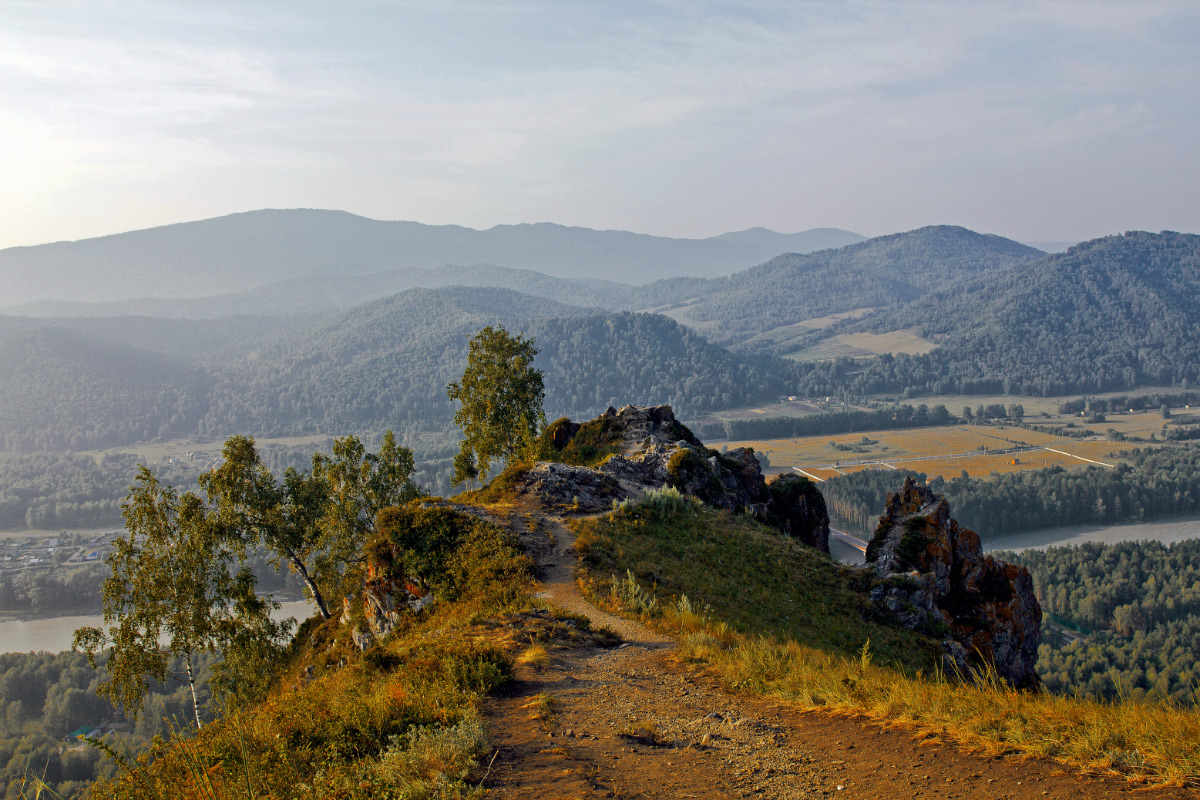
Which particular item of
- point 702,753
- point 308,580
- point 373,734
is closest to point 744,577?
point 702,753

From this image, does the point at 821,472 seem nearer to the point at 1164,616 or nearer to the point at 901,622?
the point at 1164,616

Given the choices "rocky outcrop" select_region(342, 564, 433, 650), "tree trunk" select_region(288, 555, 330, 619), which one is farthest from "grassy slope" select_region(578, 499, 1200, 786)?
"tree trunk" select_region(288, 555, 330, 619)

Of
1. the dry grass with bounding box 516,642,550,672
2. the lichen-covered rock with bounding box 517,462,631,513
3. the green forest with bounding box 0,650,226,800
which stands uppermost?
the lichen-covered rock with bounding box 517,462,631,513

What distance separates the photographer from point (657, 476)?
30.8 meters

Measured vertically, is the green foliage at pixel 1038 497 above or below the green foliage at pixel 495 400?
below

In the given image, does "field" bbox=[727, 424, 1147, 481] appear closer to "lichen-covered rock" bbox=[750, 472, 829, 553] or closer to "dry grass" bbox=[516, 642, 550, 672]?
"lichen-covered rock" bbox=[750, 472, 829, 553]

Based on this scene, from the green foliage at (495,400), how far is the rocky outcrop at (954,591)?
18908 mm

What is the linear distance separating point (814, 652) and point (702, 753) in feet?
15.3

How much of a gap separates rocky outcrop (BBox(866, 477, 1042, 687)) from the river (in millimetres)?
63454

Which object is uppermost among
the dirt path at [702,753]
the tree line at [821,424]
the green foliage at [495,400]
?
the green foliage at [495,400]

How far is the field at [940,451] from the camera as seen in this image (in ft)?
412

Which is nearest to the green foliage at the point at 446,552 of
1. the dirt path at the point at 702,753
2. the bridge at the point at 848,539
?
the dirt path at the point at 702,753

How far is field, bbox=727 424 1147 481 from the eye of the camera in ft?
412

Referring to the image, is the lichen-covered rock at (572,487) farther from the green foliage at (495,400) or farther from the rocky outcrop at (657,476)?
the green foliage at (495,400)
